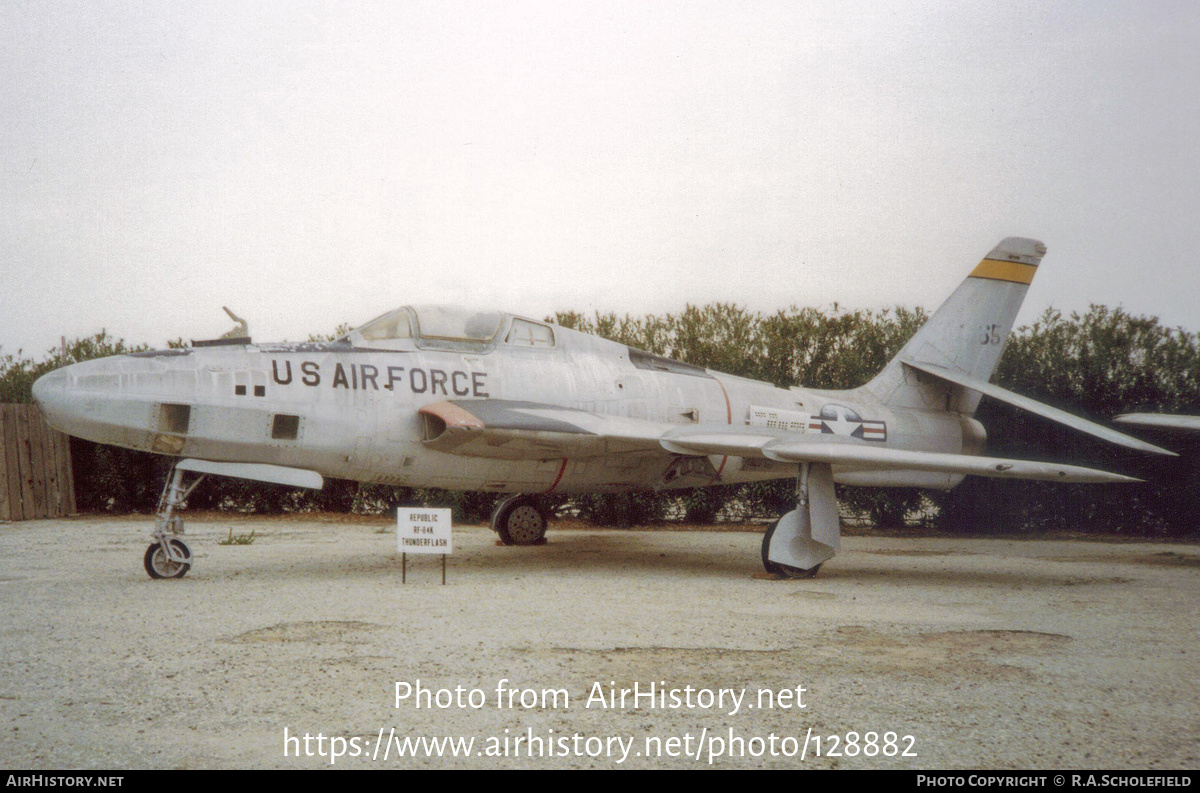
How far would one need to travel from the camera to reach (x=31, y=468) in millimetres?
15227

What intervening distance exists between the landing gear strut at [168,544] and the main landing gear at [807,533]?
5614 millimetres

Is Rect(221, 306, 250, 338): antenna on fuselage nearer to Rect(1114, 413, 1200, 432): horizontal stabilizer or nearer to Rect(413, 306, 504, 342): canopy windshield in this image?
Rect(413, 306, 504, 342): canopy windshield

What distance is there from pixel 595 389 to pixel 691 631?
13.6 ft

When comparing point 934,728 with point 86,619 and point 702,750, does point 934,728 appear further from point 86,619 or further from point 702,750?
point 86,619

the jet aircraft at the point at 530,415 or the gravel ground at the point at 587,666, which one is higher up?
the jet aircraft at the point at 530,415

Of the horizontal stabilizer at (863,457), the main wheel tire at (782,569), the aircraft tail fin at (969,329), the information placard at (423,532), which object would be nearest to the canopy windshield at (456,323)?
the information placard at (423,532)

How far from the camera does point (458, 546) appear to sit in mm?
11148

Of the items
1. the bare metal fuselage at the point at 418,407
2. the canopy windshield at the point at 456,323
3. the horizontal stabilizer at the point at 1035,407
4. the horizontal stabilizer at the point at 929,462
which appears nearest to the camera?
the bare metal fuselage at the point at 418,407

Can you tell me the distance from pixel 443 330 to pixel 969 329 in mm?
7309

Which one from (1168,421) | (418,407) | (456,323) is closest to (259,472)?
(418,407)

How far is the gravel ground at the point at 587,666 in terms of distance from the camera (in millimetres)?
3230

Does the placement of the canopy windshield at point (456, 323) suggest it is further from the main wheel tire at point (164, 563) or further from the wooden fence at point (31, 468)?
the wooden fence at point (31, 468)

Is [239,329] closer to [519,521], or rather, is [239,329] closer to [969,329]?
[519,521]

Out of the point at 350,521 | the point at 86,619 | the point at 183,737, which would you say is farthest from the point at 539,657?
the point at 350,521
